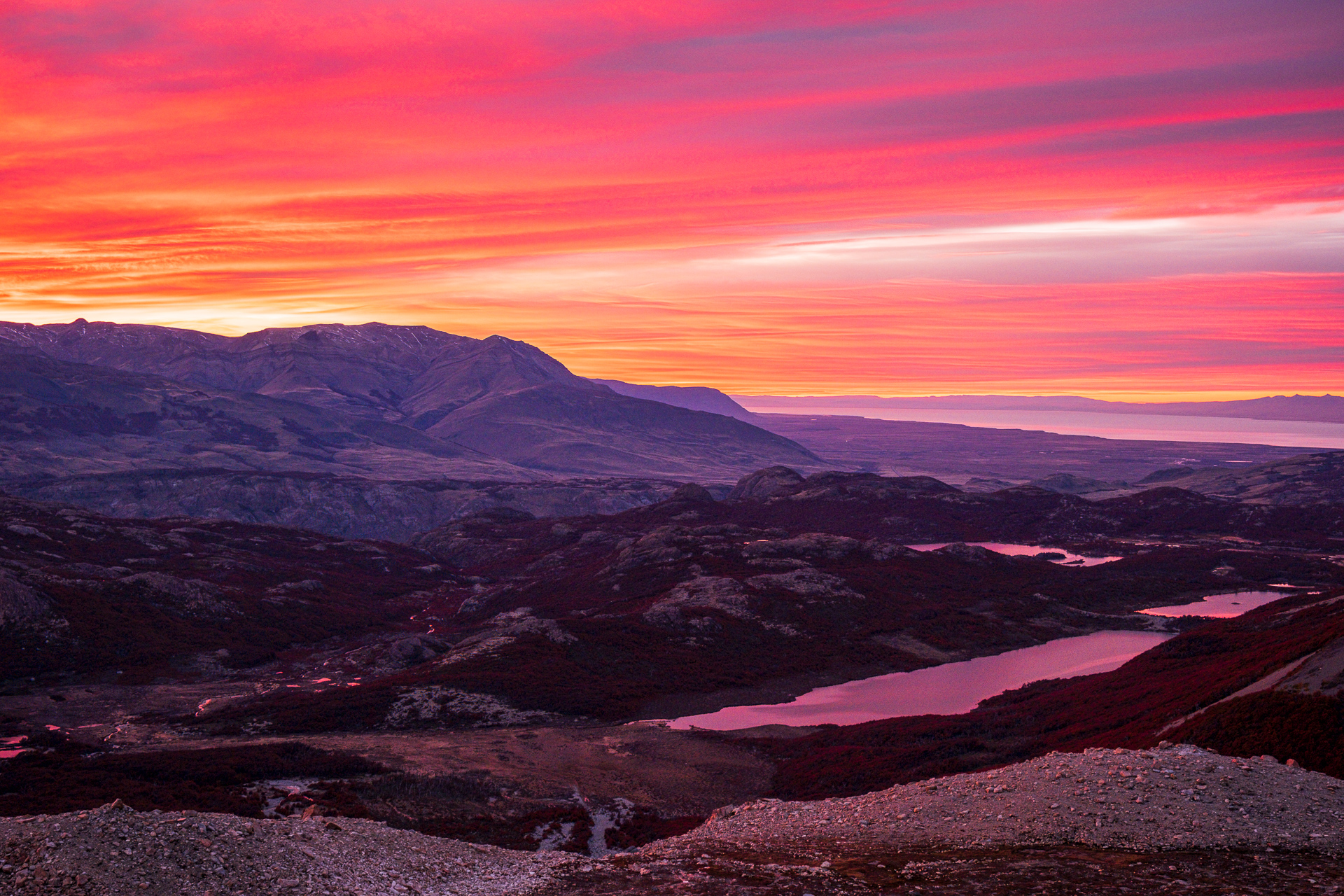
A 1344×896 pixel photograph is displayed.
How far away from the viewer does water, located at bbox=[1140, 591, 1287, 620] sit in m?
135

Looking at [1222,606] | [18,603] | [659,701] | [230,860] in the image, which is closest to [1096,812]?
[230,860]

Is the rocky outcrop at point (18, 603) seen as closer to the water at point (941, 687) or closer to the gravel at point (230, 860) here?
the water at point (941, 687)

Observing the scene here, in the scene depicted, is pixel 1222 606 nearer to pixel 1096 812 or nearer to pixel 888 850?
pixel 1096 812

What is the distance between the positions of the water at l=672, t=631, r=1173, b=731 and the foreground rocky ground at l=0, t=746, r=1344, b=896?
51.1 meters

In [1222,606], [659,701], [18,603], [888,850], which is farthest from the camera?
[1222,606]

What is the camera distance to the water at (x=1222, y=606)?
134875 millimetres

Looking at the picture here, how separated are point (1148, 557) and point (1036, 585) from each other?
121ft

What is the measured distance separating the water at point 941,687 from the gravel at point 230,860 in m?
53.5

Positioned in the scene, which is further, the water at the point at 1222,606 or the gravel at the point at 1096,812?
the water at the point at 1222,606

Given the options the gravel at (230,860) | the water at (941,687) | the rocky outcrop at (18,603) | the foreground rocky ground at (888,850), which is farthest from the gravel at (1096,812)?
the rocky outcrop at (18,603)

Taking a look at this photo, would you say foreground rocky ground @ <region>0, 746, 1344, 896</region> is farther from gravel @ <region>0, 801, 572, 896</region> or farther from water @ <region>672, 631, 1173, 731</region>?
water @ <region>672, 631, 1173, 731</region>

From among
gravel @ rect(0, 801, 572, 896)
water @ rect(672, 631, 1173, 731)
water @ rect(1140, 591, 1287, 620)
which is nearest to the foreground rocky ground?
gravel @ rect(0, 801, 572, 896)

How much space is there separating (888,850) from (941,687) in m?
72.5

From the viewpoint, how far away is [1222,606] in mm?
141000
